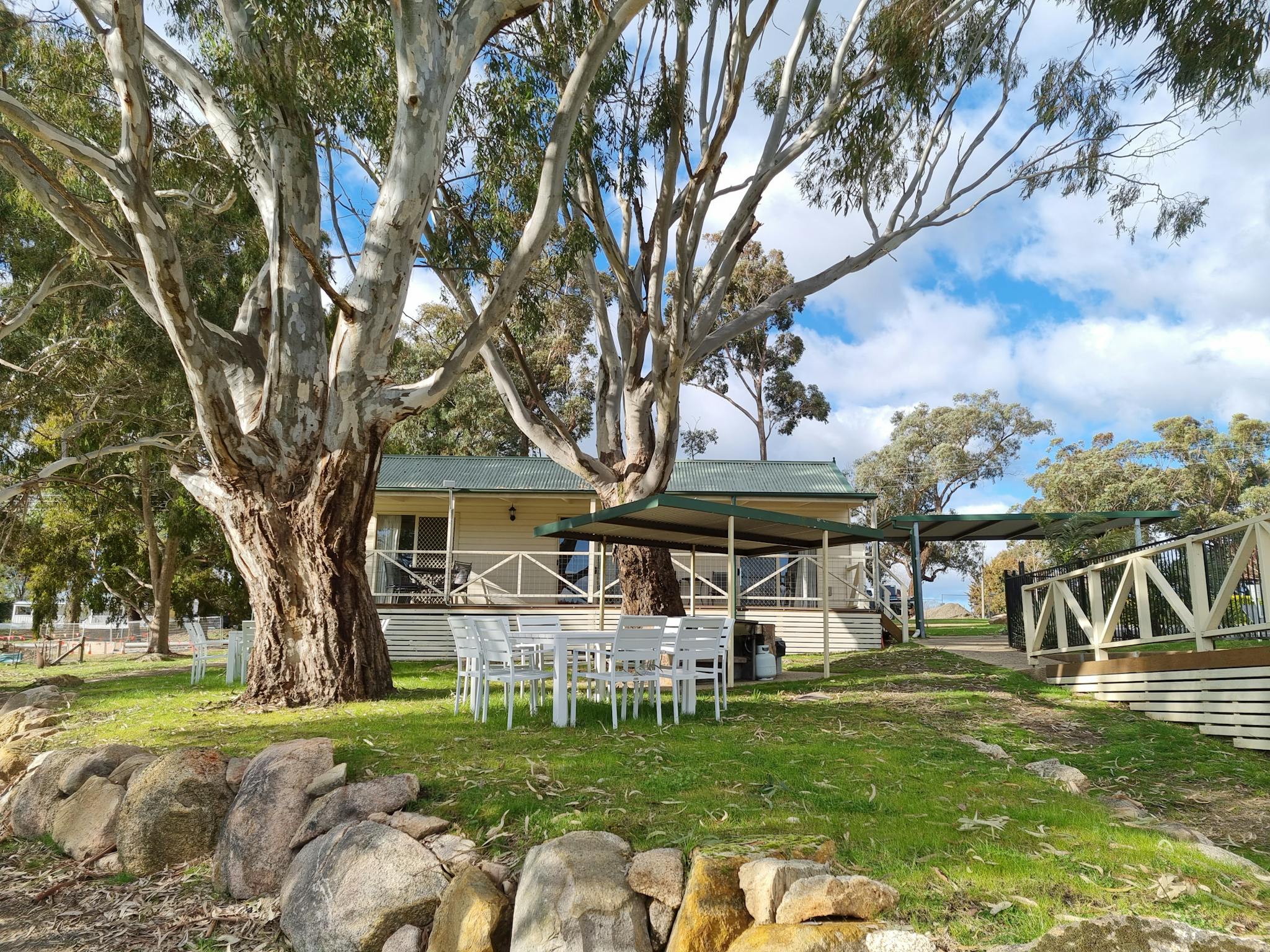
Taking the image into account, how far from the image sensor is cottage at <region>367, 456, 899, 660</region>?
17.8 meters

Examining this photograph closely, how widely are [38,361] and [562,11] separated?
1132 centimetres

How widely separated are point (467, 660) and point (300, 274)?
4718 millimetres

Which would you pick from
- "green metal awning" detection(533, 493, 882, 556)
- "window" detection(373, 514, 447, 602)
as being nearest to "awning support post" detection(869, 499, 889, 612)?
"green metal awning" detection(533, 493, 882, 556)

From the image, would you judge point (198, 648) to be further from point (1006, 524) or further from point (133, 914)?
point (1006, 524)

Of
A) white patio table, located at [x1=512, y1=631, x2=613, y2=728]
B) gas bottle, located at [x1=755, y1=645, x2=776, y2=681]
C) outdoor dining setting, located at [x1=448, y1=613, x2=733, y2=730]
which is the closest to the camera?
white patio table, located at [x1=512, y1=631, x2=613, y2=728]

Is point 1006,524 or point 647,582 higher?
point 1006,524

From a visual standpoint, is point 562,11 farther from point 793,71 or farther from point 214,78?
point 214,78

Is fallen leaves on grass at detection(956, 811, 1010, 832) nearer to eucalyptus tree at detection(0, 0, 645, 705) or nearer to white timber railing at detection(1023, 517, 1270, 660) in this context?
white timber railing at detection(1023, 517, 1270, 660)

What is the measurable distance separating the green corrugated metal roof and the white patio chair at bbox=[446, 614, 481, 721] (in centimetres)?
1009

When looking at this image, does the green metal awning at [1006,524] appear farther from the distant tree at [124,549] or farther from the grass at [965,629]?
the distant tree at [124,549]

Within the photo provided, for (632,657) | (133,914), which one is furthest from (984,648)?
(133,914)

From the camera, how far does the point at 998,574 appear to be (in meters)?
42.1

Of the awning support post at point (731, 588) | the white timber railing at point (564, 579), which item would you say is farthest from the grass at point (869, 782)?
the white timber railing at point (564, 579)

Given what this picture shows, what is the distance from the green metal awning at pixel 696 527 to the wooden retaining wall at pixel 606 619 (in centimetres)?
384
